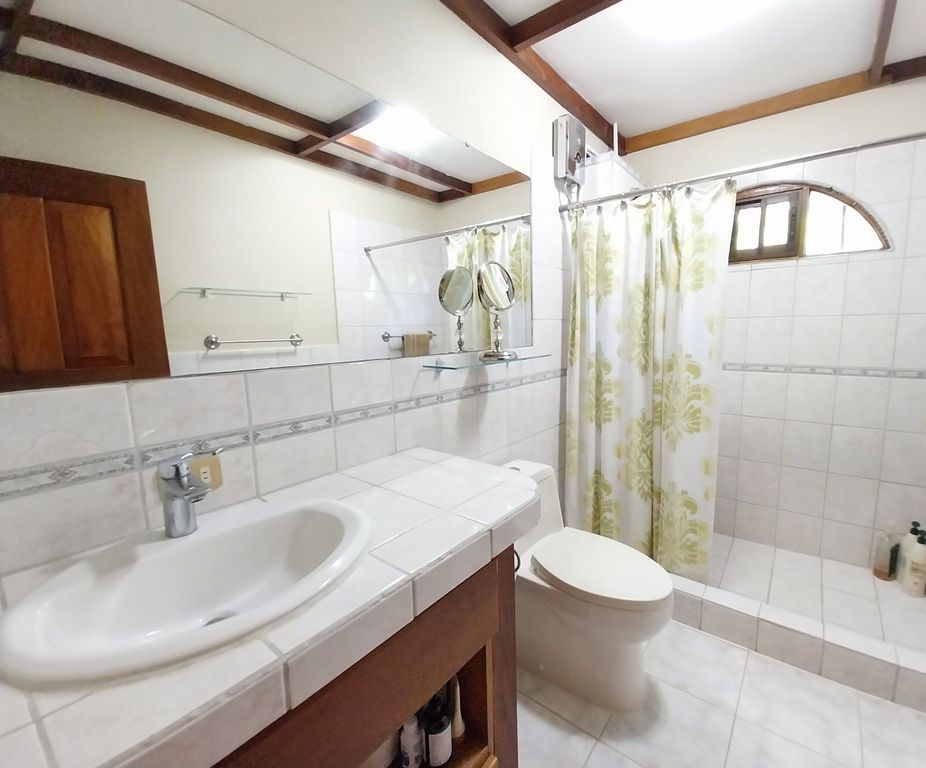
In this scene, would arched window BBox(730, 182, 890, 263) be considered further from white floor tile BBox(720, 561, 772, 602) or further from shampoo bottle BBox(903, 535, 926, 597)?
white floor tile BBox(720, 561, 772, 602)

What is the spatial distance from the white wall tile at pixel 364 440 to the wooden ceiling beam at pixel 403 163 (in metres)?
0.72

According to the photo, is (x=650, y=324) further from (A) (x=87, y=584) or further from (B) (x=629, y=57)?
(A) (x=87, y=584)

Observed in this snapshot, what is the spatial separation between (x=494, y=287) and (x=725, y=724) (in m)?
1.58

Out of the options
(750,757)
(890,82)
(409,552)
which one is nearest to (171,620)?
(409,552)

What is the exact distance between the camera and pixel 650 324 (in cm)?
174

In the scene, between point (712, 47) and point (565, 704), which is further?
point (712, 47)

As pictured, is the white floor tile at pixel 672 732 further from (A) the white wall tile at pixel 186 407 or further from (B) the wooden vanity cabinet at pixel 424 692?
(A) the white wall tile at pixel 186 407

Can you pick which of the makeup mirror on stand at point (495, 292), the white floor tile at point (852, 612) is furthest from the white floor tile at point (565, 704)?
the makeup mirror on stand at point (495, 292)

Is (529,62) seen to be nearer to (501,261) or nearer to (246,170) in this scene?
(501,261)

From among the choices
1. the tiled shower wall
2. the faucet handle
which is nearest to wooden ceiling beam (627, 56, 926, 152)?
the tiled shower wall

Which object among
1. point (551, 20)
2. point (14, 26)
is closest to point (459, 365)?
point (14, 26)

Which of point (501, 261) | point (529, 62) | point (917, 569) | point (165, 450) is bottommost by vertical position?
point (917, 569)

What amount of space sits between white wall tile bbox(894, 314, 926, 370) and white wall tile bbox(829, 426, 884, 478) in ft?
1.05

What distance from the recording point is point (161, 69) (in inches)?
30.2
